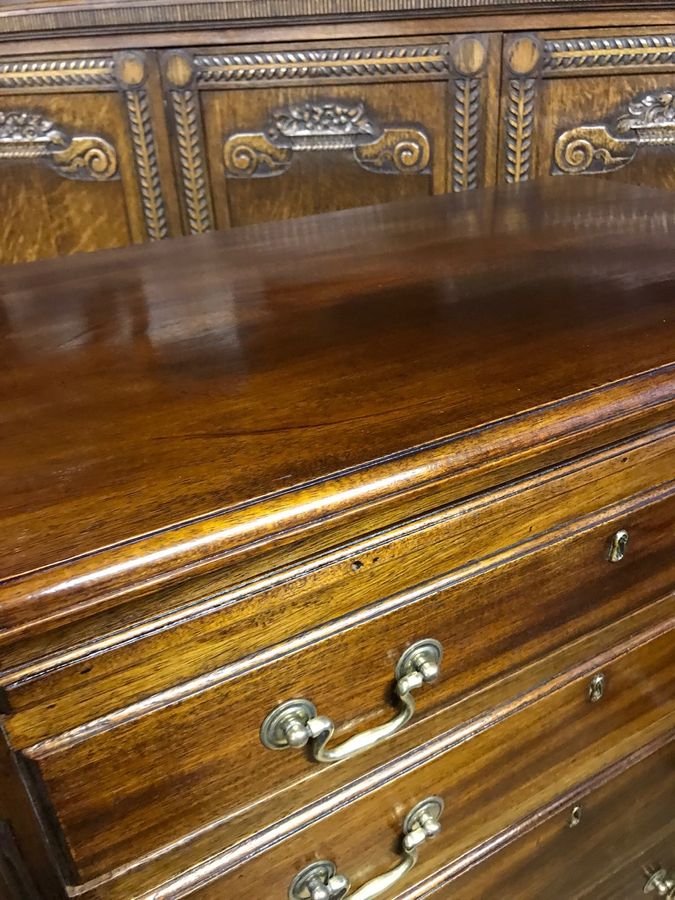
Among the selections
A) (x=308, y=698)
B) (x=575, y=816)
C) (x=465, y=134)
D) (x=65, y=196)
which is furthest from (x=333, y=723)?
(x=65, y=196)

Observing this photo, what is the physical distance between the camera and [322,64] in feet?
4.00

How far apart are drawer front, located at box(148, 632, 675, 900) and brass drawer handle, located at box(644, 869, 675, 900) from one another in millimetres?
211

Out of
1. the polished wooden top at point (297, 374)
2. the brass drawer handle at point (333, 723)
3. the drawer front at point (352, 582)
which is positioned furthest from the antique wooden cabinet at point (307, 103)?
the brass drawer handle at point (333, 723)

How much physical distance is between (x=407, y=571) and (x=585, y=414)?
14cm

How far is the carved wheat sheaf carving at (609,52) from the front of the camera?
1.17m

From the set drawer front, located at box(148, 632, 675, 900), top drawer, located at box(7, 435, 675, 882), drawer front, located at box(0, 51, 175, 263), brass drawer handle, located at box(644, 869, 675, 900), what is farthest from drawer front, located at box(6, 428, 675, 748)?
drawer front, located at box(0, 51, 175, 263)

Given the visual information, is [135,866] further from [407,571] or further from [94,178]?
[94,178]

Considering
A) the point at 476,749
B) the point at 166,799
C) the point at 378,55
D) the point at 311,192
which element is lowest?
the point at 476,749

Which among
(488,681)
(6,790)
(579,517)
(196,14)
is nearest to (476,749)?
(488,681)

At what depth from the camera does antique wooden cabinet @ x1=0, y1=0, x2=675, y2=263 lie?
3.86 feet

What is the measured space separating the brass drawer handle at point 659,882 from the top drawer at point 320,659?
420mm

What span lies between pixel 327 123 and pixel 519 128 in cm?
30

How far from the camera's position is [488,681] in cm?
54

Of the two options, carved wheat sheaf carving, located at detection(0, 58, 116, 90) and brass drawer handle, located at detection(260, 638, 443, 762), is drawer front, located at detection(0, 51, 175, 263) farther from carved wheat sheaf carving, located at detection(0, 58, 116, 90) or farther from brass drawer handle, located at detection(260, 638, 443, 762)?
brass drawer handle, located at detection(260, 638, 443, 762)
